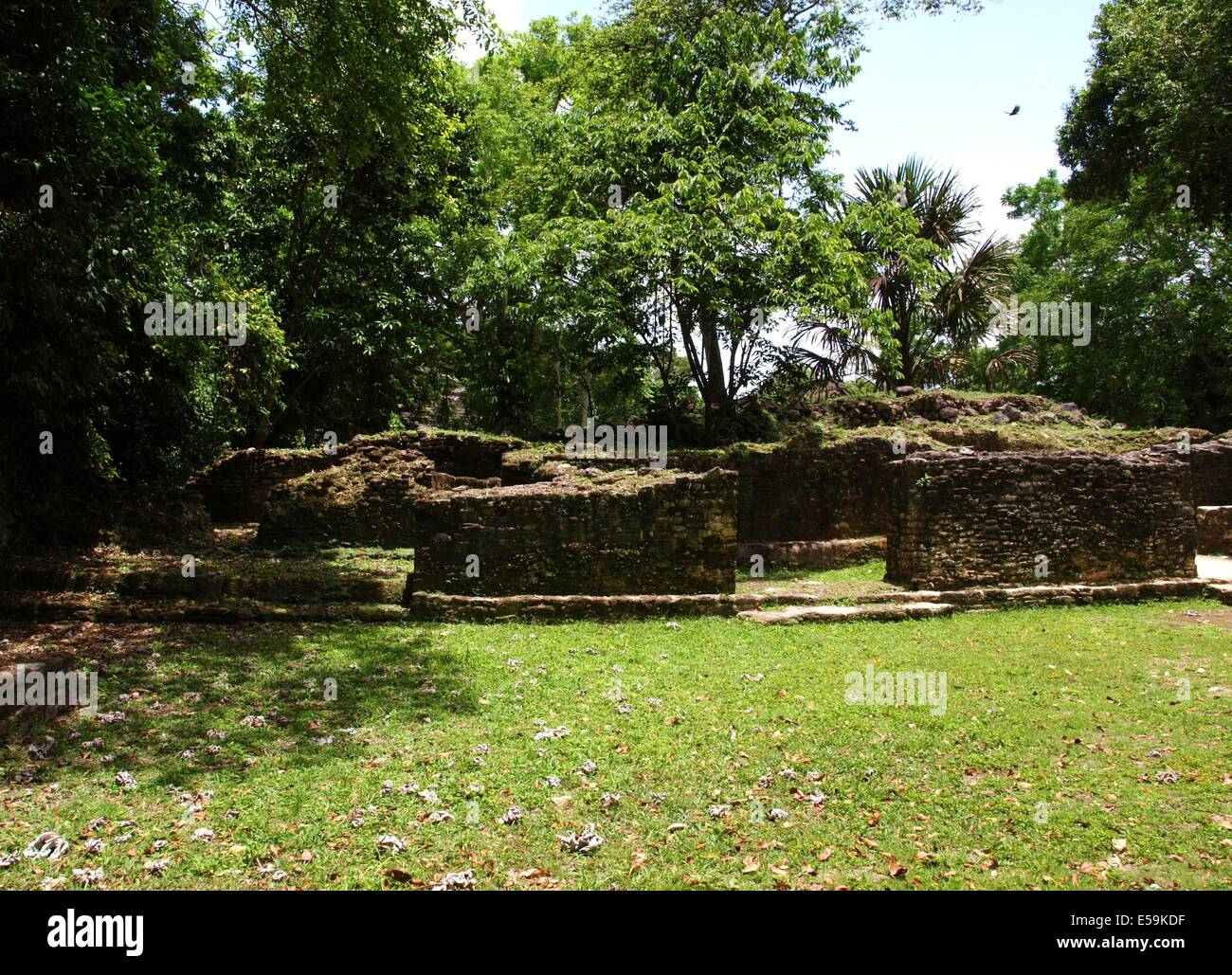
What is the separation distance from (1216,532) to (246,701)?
15.9m

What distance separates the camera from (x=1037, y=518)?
11.0 metres

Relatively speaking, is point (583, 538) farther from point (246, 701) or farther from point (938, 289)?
point (938, 289)

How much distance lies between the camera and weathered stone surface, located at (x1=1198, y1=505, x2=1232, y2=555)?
47.0 feet

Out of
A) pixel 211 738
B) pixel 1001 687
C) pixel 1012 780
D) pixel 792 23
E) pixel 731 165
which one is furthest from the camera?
pixel 792 23

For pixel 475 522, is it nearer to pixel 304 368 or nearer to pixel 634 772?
pixel 634 772

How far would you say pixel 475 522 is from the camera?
9.45 meters

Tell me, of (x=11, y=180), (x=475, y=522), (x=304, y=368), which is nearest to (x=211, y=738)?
(x=475, y=522)

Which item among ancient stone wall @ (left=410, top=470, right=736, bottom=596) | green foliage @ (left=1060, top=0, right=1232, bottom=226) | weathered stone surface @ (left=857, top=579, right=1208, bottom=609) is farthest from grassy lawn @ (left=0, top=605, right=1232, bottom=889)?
green foliage @ (left=1060, top=0, right=1232, bottom=226)

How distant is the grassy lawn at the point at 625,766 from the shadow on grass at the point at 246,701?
1.2 inches

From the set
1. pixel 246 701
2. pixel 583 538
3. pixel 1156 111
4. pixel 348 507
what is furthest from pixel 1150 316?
pixel 246 701

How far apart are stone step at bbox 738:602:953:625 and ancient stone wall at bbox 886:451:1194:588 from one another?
0.66 meters

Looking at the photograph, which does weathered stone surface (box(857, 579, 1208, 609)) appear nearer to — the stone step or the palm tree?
the stone step

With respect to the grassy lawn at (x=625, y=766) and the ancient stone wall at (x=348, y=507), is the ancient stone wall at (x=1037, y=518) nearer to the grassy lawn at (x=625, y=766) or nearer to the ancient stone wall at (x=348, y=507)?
the grassy lawn at (x=625, y=766)

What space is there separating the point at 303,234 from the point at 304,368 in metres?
3.42
